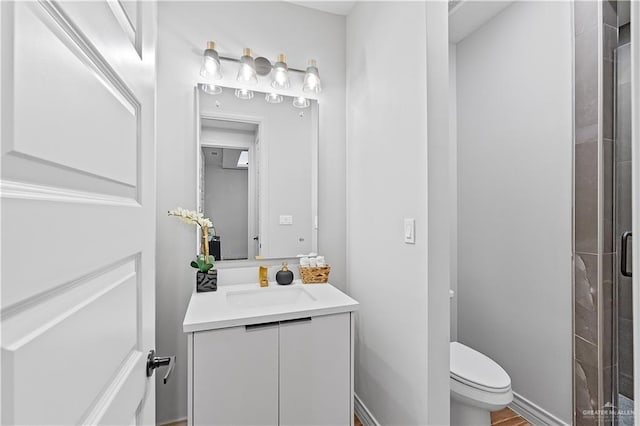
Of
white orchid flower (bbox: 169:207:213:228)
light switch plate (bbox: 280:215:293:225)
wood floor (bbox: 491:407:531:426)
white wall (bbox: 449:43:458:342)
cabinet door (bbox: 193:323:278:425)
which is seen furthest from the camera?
white wall (bbox: 449:43:458:342)

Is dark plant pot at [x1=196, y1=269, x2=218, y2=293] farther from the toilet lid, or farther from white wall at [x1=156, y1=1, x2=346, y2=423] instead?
the toilet lid

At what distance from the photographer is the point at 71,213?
41cm

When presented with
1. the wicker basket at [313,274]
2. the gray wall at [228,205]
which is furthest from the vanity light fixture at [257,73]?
the wicker basket at [313,274]

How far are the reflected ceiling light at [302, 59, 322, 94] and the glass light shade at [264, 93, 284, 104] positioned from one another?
0.18 metres

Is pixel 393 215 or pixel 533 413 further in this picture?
pixel 533 413

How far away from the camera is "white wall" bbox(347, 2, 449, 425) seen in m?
1.40

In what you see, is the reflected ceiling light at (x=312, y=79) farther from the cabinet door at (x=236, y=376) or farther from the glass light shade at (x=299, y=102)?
the cabinet door at (x=236, y=376)

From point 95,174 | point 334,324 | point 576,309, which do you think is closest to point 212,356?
point 334,324

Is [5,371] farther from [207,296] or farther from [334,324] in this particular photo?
[207,296]

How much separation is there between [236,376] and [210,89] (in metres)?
1.58

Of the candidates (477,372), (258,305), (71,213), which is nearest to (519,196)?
(477,372)

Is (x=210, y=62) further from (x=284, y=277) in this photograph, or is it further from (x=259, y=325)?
(x=259, y=325)

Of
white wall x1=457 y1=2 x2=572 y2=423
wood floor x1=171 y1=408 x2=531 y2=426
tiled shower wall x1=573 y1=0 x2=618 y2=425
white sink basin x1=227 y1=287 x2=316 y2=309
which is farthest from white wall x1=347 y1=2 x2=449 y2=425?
white wall x1=457 y1=2 x2=572 y2=423

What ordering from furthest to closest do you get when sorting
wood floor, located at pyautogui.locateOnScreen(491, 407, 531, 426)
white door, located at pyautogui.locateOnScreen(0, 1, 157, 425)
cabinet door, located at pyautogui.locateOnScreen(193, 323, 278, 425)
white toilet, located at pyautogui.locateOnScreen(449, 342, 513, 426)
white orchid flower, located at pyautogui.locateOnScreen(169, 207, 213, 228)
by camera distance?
wood floor, located at pyautogui.locateOnScreen(491, 407, 531, 426) → white orchid flower, located at pyautogui.locateOnScreen(169, 207, 213, 228) → white toilet, located at pyautogui.locateOnScreen(449, 342, 513, 426) → cabinet door, located at pyautogui.locateOnScreen(193, 323, 278, 425) → white door, located at pyautogui.locateOnScreen(0, 1, 157, 425)
